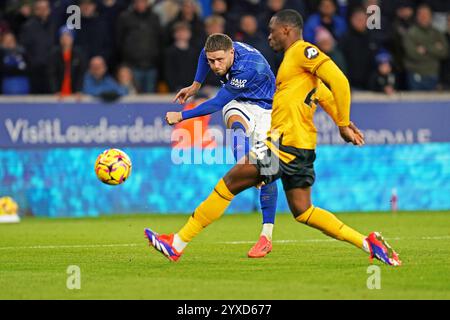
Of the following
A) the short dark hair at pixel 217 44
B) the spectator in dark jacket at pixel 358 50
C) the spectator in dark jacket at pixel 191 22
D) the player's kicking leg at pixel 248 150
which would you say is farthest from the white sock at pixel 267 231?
the spectator in dark jacket at pixel 358 50

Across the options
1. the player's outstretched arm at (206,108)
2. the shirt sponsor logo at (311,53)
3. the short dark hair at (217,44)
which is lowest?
the player's outstretched arm at (206,108)

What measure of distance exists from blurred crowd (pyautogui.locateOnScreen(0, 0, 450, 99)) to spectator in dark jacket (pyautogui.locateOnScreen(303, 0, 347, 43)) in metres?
0.02

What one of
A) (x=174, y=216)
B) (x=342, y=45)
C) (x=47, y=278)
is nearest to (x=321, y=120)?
(x=342, y=45)

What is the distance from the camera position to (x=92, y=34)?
1964cm

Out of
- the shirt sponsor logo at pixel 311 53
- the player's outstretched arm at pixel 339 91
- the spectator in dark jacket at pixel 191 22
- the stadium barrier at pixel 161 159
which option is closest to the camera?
the player's outstretched arm at pixel 339 91

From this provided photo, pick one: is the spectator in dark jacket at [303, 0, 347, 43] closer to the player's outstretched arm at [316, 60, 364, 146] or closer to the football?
the football

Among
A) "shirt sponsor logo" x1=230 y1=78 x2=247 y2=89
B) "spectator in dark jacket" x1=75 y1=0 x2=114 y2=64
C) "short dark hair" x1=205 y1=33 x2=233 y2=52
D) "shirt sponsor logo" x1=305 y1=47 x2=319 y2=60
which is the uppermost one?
"spectator in dark jacket" x1=75 y1=0 x2=114 y2=64

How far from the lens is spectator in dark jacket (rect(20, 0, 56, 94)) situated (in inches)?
766

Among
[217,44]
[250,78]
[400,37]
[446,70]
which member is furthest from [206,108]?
[446,70]

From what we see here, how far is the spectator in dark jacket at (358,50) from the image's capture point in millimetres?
20125

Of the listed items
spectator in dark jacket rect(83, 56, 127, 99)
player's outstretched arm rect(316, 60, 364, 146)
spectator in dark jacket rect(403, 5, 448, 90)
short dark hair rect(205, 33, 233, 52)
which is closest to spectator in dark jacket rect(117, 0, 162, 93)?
spectator in dark jacket rect(83, 56, 127, 99)

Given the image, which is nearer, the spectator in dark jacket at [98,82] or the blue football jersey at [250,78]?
the blue football jersey at [250,78]

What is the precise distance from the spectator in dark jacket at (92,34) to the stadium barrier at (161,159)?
1461 millimetres

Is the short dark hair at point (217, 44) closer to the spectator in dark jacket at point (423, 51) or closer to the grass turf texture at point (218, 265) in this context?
the grass turf texture at point (218, 265)
